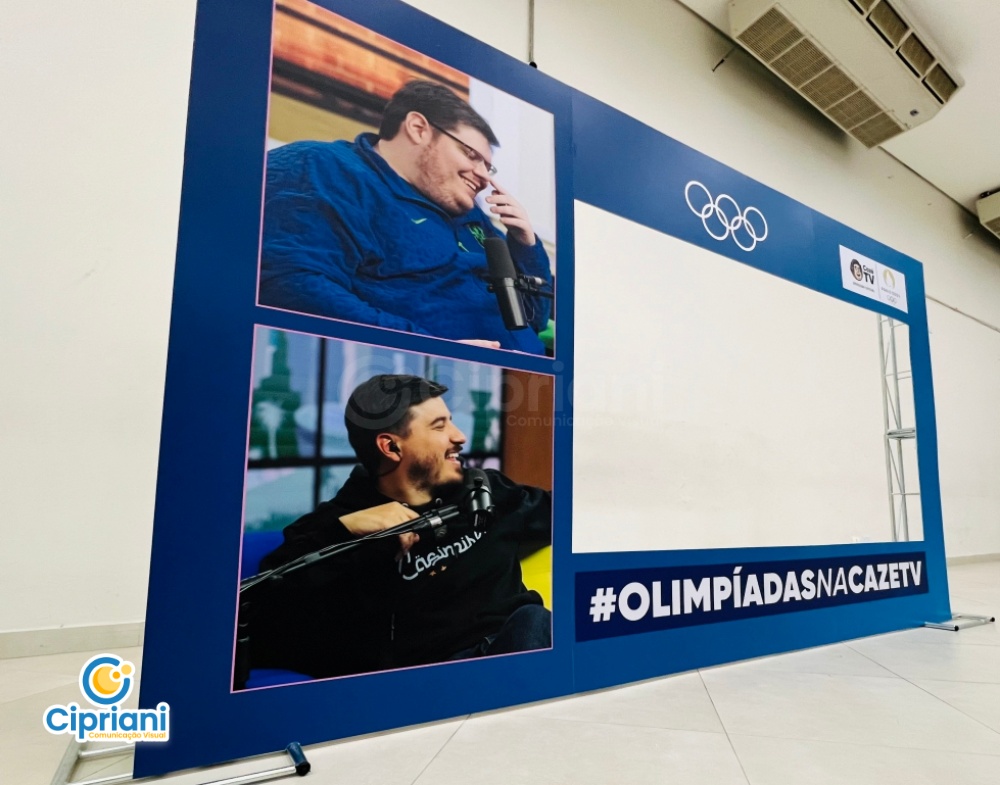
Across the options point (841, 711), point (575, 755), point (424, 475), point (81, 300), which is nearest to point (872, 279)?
point (841, 711)

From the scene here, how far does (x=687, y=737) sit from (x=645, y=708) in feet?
0.71

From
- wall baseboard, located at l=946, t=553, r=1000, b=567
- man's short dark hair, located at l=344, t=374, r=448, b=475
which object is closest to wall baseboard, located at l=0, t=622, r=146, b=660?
man's short dark hair, located at l=344, t=374, r=448, b=475

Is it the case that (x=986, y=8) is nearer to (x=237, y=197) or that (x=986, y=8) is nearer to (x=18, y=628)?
(x=237, y=197)

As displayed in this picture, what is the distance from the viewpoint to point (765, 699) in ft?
5.90

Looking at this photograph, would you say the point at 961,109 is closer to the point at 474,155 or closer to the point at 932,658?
the point at 932,658

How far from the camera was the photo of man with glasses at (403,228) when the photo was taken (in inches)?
59.3

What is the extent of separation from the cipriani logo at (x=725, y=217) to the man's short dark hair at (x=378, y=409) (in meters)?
1.46

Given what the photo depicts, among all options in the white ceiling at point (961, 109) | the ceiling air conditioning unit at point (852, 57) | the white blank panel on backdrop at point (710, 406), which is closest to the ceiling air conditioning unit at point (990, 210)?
the white ceiling at point (961, 109)

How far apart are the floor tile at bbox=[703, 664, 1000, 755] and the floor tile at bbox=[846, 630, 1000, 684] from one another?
0.23 metres

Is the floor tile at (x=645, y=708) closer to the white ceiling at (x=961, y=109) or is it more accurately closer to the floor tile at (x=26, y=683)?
the floor tile at (x=26, y=683)

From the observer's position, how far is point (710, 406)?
2.35 metres

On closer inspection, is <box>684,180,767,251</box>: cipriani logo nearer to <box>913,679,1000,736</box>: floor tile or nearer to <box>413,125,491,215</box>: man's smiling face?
<box>413,125,491,215</box>: man's smiling face

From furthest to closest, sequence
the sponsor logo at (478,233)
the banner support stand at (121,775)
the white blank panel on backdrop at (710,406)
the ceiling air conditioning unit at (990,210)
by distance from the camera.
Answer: the ceiling air conditioning unit at (990,210)
the white blank panel on backdrop at (710,406)
the sponsor logo at (478,233)
the banner support stand at (121,775)

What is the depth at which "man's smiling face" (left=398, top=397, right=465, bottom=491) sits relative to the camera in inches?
62.8
